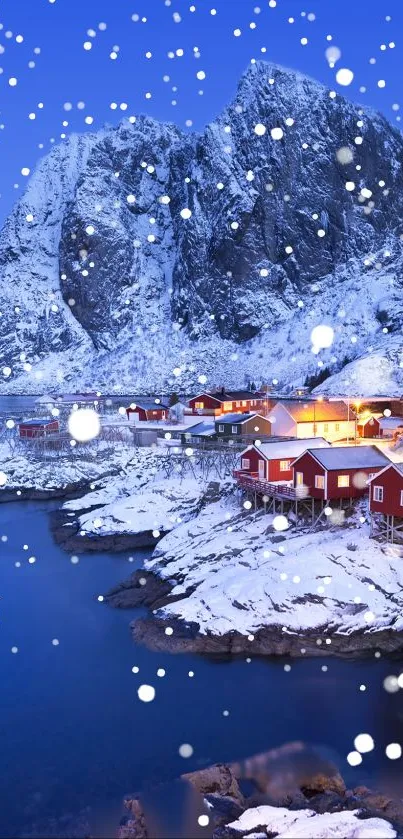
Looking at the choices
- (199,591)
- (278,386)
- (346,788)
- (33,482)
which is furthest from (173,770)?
(278,386)

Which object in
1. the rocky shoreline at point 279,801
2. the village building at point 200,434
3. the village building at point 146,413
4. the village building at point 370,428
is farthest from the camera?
the village building at point 146,413

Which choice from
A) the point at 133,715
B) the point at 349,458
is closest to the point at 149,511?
the point at 349,458

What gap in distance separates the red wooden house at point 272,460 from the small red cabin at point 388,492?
296 inches

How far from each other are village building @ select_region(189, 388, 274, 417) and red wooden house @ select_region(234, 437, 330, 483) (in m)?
32.9

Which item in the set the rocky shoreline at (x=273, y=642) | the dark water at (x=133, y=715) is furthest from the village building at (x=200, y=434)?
the rocky shoreline at (x=273, y=642)

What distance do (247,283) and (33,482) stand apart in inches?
4907

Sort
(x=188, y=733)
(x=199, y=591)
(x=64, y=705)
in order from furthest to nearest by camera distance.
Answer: (x=199, y=591)
(x=64, y=705)
(x=188, y=733)

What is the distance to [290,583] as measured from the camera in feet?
87.5

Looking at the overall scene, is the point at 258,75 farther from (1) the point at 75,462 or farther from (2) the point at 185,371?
(1) the point at 75,462

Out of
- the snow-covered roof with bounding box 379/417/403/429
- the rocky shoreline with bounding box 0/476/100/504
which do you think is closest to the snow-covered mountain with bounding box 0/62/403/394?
the snow-covered roof with bounding box 379/417/403/429

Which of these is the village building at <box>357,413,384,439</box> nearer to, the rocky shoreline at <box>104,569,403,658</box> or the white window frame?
the white window frame

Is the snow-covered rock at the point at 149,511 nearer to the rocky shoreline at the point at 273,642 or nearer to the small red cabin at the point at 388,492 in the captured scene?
the small red cabin at the point at 388,492

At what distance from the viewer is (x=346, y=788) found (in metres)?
17.3

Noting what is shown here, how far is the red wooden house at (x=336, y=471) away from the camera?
33.7 metres
